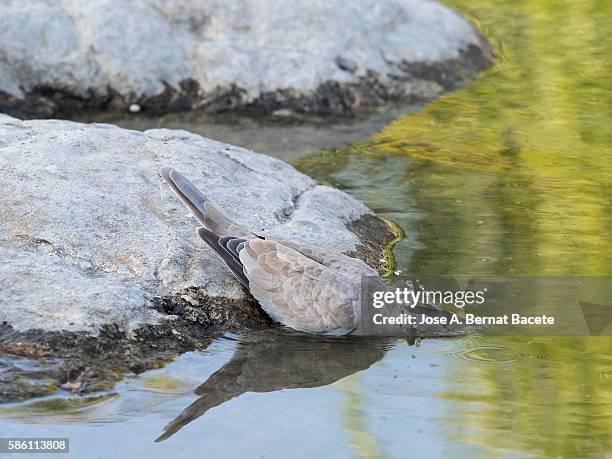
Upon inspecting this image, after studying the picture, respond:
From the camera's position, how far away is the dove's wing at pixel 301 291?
5.08 meters

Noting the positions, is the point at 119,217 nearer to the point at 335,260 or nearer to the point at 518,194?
the point at 335,260

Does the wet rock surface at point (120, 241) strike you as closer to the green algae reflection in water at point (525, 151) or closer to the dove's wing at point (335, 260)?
the dove's wing at point (335, 260)

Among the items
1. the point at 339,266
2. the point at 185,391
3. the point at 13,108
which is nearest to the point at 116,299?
the point at 185,391

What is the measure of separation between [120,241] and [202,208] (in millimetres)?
413

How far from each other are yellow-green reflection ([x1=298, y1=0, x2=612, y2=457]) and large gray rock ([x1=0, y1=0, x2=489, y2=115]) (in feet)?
1.78

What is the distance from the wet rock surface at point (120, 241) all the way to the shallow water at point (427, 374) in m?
0.17

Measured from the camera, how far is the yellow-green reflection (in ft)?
14.5

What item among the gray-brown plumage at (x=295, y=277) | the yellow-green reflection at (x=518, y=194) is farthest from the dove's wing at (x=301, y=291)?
the yellow-green reflection at (x=518, y=194)

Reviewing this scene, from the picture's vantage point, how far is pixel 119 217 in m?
5.47

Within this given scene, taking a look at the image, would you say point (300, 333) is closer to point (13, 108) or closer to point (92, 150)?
point (92, 150)

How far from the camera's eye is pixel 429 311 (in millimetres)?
5320

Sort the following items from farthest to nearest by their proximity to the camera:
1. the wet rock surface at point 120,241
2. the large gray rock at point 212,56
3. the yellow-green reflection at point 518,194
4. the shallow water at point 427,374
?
the large gray rock at point 212,56
the wet rock surface at point 120,241
the yellow-green reflection at point 518,194
the shallow water at point 427,374

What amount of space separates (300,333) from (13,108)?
153 inches

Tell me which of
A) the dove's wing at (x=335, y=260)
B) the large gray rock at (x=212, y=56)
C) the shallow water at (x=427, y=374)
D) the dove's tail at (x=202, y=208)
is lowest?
the shallow water at (x=427, y=374)
